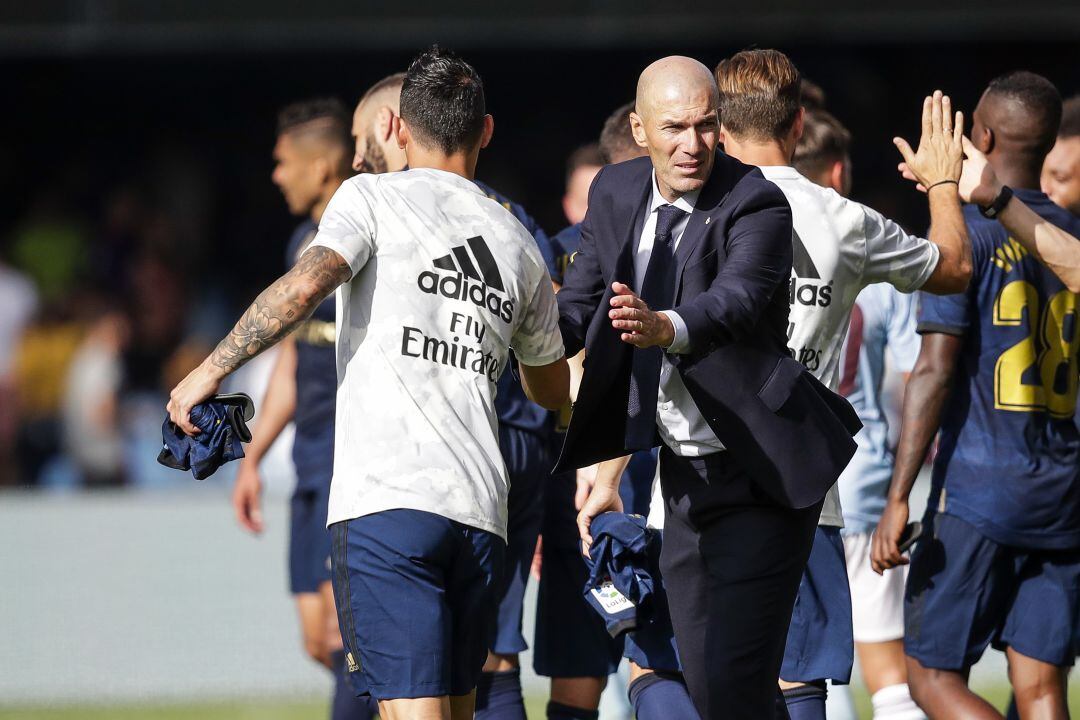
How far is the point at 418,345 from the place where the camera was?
3.90 m

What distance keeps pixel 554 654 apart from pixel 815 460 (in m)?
1.80

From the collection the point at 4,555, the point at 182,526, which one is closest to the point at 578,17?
the point at 182,526

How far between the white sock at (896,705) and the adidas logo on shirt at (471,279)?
2430mm

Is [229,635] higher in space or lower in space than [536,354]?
lower

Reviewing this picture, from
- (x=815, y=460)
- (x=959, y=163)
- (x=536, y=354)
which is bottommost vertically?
(x=815, y=460)

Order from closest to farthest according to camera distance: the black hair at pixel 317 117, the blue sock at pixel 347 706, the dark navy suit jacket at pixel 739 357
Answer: the dark navy suit jacket at pixel 739 357 < the blue sock at pixel 347 706 < the black hair at pixel 317 117

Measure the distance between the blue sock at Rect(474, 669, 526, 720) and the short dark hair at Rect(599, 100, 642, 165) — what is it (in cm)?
183

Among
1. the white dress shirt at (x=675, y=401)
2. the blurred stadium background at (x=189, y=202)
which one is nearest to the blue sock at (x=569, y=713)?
the white dress shirt at (x=675, y=401)

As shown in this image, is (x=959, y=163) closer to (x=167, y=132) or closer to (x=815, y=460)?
(x=815, y=460)

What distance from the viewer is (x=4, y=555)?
9594 millimetres

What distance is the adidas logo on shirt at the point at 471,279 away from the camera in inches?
154

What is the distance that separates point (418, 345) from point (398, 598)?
638mm

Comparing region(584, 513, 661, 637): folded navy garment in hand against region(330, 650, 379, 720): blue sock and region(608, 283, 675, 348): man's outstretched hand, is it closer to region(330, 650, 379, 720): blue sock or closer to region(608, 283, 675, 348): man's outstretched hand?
region(608, 283, 675, 348): man's outstretched hand

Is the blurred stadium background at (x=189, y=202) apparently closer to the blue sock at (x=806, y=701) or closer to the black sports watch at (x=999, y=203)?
the blue sock at (x=806, y=701)
